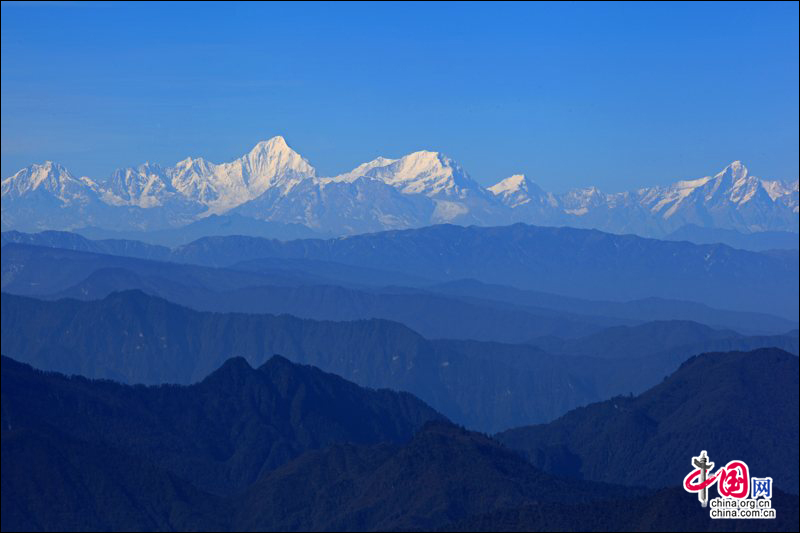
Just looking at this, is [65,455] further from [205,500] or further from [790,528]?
[790,528]

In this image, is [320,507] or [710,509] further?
[320,507]

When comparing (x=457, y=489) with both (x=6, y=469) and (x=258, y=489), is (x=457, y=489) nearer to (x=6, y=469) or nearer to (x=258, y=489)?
(x=258, y=489)

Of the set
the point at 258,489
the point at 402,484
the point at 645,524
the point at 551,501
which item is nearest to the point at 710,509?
the point at 645,524

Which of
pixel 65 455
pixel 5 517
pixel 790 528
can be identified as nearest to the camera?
pixel 790 528

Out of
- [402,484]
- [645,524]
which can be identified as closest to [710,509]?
[645,524]

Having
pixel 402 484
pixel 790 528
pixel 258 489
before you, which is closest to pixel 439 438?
pixel 402 484

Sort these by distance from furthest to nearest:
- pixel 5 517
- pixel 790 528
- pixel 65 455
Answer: pixel 65 455 → pixel 5 517 → pixel 790 528

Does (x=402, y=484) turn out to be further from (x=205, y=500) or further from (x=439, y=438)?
(x=205, y=500)

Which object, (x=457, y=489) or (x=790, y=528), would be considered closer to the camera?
(x=790, y=528)
